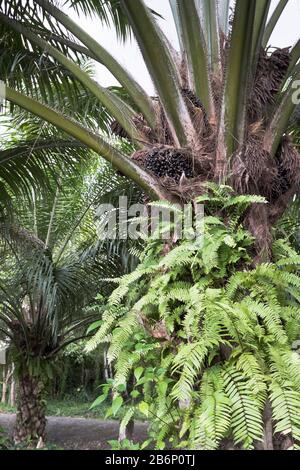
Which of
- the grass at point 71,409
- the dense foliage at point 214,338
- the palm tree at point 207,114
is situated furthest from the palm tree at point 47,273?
the grass at point 71,409

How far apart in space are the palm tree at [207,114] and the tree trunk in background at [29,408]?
15.4 ft

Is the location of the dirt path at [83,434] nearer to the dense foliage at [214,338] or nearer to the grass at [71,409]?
the grass at [71,409]

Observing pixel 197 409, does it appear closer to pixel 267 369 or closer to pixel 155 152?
pixel 267 369

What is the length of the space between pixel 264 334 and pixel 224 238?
48cm

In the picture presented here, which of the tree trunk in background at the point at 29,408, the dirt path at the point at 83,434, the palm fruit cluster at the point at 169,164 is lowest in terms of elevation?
the dirt path at the point at 83,434

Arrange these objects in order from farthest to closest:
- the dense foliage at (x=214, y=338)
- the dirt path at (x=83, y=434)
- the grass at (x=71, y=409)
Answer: the grass at (x=71, y=409)
the dirt path at (x=83, y=434)
the dense foliage at (x=214, y=338)

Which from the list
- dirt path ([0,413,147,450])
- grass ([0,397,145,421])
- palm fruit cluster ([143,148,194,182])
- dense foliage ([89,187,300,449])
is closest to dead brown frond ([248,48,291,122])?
palm fruit cluster ([143,148,194,182])

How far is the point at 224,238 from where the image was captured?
81.7 inches

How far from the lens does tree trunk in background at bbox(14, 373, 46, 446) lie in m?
6.21

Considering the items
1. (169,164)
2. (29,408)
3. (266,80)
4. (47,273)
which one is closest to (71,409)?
(29,408)

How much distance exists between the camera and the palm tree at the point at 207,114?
2312 millimetres

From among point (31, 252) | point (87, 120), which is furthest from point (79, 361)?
point (87, 120)

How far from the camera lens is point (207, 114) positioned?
8.68 ft

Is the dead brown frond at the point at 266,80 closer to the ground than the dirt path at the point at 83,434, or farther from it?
farther from it
